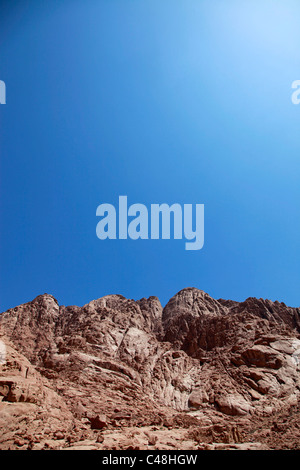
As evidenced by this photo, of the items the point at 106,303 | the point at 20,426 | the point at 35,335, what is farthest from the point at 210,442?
the point at 106,303

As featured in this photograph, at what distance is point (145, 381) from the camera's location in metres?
39.2

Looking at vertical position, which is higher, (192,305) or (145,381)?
(192,305)

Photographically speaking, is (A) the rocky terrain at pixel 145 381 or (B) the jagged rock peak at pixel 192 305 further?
(B) the jagged rock peak at pixel 192 305

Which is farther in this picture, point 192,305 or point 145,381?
point 192,305

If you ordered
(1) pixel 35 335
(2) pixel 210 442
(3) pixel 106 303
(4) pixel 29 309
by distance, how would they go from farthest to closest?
(3) pixel 106 303 < (4) pixel 29 309 < (1) pixel 35 335 < (2) pixel 210 442

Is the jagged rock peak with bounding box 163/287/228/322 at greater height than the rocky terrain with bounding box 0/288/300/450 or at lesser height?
greater

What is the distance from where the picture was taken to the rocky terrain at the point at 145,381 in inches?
787

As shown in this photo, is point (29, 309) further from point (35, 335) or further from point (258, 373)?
point (258, 373)

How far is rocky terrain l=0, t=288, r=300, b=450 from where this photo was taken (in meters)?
20.0

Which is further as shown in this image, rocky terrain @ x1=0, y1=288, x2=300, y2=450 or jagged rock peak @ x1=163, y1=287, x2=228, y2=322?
jagged rock peak @ x1=163, y1=287, x2=228, y2=322

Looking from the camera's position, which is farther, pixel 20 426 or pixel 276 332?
pixel 276 332

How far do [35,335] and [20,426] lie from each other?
4255cm

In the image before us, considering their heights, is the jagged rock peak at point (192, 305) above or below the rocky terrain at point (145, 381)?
above

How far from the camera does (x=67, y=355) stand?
124 ft
